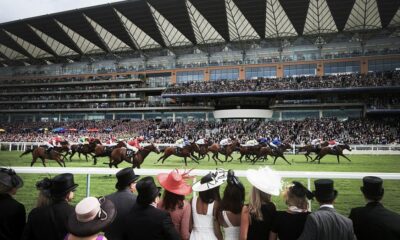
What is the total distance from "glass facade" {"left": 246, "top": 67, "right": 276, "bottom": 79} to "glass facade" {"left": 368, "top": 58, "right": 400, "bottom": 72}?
1442cm

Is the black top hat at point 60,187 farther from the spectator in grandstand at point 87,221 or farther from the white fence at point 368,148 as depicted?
the white fence at point 368,148

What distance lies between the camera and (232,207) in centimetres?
341

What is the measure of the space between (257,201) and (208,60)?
191ft

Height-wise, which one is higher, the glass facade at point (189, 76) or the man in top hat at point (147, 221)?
the glass facade at point (189, 76)

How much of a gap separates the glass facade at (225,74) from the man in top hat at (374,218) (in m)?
54.5

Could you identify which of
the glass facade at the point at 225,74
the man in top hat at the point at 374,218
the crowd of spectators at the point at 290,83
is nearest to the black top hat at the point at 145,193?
the man in top hat at the point at 374,218

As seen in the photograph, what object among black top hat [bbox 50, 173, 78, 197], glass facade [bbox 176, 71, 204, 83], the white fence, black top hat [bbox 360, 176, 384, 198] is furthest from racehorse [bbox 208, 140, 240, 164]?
glass facade [bbox 176, 71, 204, 83]

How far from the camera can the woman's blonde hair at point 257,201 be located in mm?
3408

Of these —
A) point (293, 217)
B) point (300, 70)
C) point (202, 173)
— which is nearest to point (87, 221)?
point (293, 217)

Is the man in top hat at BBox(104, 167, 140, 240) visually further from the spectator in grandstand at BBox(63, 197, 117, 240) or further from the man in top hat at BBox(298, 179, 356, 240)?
the man in top hat at BBox(298, 179, 356, 240)

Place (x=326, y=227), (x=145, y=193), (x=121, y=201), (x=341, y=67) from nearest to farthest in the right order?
(x=326, y=227) < (x=145, y=193) < (x=121, y=201) < (x=341, y=67)

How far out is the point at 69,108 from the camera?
A: 6694cm

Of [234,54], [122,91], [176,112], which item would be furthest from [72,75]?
[234,54]

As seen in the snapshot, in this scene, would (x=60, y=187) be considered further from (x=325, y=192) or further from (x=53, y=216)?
(x=325, y=192)
